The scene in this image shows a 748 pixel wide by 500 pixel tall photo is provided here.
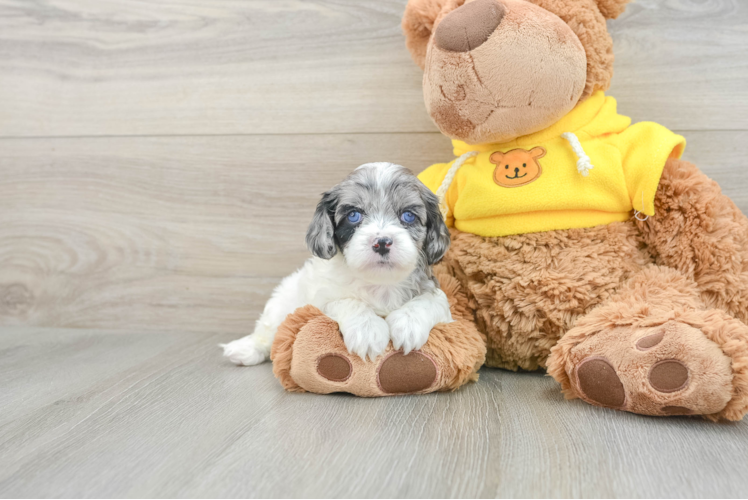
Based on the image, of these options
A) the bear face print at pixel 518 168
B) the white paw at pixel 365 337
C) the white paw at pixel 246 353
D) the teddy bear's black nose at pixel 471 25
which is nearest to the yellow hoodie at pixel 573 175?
the bear face print at pixel 518 168

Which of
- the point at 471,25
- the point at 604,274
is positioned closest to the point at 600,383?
the point at 604,274

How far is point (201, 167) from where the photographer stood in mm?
1904

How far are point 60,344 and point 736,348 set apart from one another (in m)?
1.88

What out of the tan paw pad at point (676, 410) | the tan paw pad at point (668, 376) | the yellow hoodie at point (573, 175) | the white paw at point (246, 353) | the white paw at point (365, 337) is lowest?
the white paw at point (246, 353)

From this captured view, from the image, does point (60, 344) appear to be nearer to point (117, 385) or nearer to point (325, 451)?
point (117, 385)

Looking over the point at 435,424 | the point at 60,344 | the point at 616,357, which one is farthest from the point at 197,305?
the point at 616,357

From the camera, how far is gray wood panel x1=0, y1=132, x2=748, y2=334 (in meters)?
1.86

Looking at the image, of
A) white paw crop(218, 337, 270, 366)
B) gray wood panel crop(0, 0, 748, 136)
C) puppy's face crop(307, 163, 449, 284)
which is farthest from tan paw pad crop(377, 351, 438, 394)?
gray wood panel crop(0, 0, 748, 136)

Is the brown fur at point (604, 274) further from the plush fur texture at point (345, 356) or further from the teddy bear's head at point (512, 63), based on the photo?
the teddy bear's head at point (512, 63)

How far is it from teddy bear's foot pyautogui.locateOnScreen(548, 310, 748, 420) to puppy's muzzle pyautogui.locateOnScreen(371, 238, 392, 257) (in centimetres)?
44

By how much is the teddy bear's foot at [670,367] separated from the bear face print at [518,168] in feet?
1.30

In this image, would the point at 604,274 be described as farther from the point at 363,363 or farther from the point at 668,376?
the point at 363,363

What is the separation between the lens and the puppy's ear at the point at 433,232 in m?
1.28

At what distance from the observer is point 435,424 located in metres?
1.07
